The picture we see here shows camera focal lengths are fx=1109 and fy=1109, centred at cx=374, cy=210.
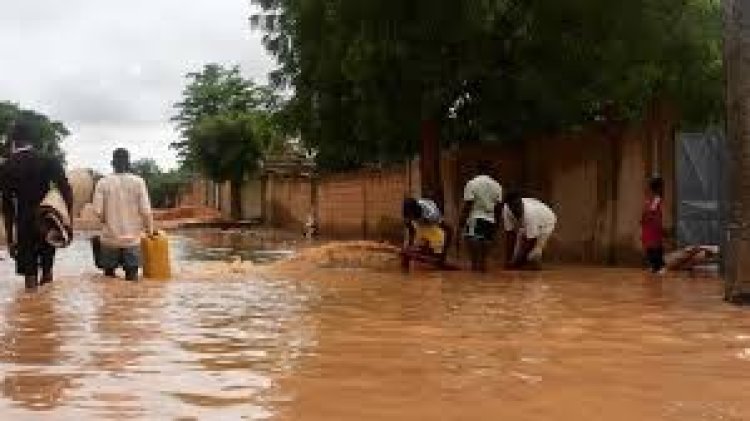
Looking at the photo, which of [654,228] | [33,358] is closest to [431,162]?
[654,228]

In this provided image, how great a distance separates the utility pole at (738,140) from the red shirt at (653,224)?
350cm

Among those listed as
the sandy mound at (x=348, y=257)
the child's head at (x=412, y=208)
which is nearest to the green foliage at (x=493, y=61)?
the sandy mound at (x=348, y=257)

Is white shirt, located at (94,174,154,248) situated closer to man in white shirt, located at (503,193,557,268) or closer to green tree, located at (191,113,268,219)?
man in white shirt, located at (503,193,557,268)

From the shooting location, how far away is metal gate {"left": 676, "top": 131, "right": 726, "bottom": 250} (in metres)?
13.6

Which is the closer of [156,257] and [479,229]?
[156,257]

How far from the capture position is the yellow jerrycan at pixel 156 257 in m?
12.1

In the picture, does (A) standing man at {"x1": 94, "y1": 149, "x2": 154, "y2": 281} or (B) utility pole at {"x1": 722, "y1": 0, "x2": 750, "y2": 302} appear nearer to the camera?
(B) utility pole at {"x1": 722, "y1": 0, "x2": 750, "y2": 302}

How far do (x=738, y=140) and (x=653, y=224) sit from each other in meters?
3.75

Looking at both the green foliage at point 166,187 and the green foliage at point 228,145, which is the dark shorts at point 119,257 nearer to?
the green foliage at point 228,145

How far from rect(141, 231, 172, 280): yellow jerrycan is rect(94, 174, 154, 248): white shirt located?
0.20 meters

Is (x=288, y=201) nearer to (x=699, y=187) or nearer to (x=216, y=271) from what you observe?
(x=216, y=271)

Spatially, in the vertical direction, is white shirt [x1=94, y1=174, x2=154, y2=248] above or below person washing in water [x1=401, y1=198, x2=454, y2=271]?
above

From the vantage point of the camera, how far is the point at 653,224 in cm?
1301

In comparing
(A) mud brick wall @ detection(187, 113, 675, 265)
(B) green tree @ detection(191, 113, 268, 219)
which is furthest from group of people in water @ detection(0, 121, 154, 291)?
(B) green tree @ detection(191, 113, 268, 219)
